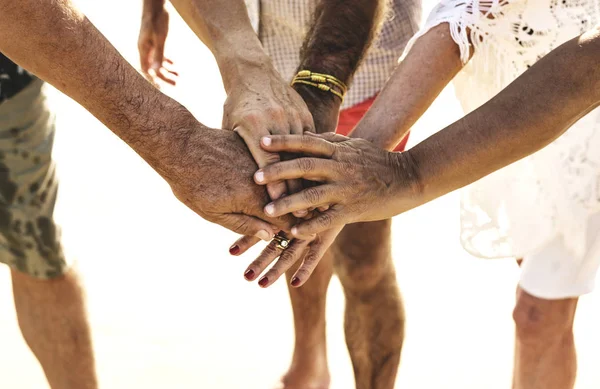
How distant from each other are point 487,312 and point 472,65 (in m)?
1.50

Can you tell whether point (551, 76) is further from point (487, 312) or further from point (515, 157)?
point (487, 312)

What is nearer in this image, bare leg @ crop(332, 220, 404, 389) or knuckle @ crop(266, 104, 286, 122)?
knuckle @ crop(266, 104, 286, 122)

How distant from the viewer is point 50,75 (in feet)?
7.56

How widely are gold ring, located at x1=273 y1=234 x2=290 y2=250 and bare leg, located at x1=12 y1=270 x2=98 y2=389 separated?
0.72 meters

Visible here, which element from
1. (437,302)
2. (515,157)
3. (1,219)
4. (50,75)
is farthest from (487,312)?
(50,75)

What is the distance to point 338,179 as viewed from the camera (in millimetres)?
2471

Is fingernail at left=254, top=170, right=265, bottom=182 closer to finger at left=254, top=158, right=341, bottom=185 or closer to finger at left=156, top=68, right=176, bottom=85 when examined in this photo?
finger at left=254, top=158, right=341, bottom=185

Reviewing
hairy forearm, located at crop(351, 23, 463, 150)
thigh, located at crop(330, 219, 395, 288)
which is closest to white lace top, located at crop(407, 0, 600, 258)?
hairy forearm, located at crop(351, 23, 463, 150)

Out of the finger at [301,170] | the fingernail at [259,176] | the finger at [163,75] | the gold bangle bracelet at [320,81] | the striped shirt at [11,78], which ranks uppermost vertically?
the finger at [163,75]

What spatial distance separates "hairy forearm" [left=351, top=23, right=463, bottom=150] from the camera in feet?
8.84

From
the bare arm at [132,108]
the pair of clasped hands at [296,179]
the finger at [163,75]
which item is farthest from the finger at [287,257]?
the finger at [163,75]

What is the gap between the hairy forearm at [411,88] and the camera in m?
2.70

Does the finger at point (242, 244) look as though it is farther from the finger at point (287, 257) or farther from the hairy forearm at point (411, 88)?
the hairy forearm at point (411, 88)

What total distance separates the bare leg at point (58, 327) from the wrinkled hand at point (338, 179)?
0.83 m
